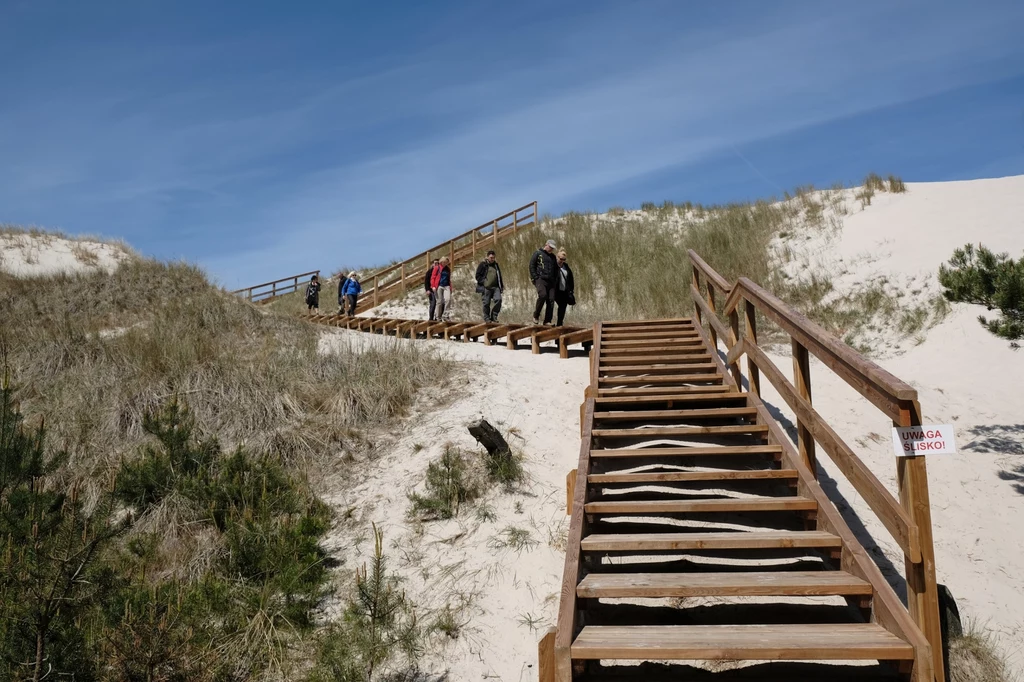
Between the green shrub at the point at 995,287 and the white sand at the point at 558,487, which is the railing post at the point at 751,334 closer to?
the white sand at the point at 558,487

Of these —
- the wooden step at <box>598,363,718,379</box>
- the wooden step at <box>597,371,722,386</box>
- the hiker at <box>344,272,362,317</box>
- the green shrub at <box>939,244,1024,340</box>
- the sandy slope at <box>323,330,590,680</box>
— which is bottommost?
the sandy slope at <box>323,330,590,680</box>

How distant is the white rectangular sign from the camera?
2861 millimetres

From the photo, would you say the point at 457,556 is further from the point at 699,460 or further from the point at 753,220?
the point at 753,220

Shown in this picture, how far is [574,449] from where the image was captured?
6.71m

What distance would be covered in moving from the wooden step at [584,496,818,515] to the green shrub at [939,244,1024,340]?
3269 millimetres

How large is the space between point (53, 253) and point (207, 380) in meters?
15.3

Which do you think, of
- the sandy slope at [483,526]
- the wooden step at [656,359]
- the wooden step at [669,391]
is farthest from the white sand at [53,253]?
the wooden step at [669,391]

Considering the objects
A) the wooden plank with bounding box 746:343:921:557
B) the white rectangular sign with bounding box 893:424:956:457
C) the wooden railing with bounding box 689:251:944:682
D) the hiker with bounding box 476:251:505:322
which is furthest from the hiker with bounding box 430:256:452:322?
the white rectangular sign with bounding box 893:424:956:457

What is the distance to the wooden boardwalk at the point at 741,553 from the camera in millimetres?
2881

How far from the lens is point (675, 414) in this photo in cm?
578

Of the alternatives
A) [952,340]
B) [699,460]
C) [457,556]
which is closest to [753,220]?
[952,340]

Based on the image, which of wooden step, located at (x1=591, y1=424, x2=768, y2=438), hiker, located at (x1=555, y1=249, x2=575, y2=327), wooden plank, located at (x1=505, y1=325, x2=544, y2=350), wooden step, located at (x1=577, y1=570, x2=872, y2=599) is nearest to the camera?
wooden step, located at (x1=577, y1=570, x2=872, y2=599)

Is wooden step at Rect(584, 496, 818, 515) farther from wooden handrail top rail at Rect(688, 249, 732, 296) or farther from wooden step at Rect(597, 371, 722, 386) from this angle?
wooden handrail top rail at Rect(688, 249, 732, 296)

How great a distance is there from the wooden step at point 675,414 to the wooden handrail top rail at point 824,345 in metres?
0.90
